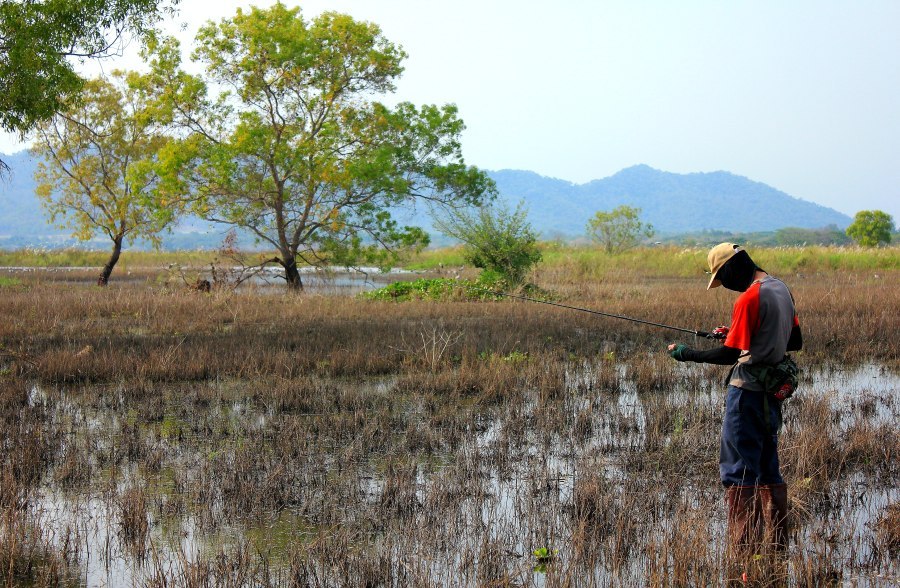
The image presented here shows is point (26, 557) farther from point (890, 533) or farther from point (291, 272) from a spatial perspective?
point (291, 272)

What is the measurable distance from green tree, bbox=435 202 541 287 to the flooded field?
9.63m

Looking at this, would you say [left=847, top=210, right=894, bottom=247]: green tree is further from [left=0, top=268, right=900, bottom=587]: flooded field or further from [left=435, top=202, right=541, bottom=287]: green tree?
[left=0, top=268, right=900, bottom=587]: flooded field

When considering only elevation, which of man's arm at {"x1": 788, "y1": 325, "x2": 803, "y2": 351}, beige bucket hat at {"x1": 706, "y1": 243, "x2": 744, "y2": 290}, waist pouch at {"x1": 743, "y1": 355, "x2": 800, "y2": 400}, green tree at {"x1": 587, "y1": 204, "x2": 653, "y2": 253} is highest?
green tree at {"x1": 587, "y1": 204, "x2": 653, "y2": 253}

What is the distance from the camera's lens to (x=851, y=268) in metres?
34.1

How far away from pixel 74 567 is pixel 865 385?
30.9 feet

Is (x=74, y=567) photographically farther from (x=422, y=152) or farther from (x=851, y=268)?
(x=851, y=268)

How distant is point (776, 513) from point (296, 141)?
21140 millimetres

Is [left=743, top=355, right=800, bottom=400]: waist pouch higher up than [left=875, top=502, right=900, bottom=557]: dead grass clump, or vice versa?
[left=743, top=355, right=800, bottom=400]: waist pouch

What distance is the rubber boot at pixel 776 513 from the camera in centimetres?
469

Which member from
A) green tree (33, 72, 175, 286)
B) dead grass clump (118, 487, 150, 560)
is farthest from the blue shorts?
green tree (33, 72, 175, 286)

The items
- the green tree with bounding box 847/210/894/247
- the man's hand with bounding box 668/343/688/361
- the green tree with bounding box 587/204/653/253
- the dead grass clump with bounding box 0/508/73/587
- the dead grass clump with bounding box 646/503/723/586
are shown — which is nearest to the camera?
the dead grass clump with bounding box 646/503/723/586

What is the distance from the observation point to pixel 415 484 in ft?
20.1

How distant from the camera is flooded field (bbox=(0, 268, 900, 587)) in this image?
4.71 meters

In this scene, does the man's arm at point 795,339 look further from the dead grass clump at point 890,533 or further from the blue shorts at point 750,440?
the dead grass clump at point 890,533
